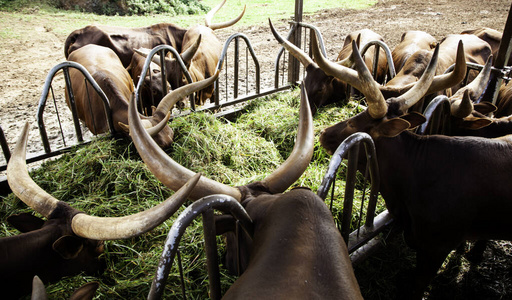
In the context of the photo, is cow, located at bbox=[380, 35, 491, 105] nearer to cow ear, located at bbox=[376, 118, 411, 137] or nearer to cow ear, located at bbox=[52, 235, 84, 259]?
cow ear, located at bbox=[376, 118, 411, 137]

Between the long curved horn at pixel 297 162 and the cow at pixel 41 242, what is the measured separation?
1.12 meters

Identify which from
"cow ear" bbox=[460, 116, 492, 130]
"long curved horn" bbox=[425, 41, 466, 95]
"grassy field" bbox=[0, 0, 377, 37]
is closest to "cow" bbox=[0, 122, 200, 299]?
"long curved horn" bbox=[425, 41, 466, 95]

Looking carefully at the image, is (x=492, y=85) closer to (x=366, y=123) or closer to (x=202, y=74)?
(x=366, y=123)

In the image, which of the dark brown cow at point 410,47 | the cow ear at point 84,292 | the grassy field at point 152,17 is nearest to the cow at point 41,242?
the cow ear at point 84,292

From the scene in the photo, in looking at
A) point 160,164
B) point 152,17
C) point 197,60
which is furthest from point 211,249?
point 152,17

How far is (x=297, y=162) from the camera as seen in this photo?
2.61 meters

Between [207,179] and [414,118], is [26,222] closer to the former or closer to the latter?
[207,179]

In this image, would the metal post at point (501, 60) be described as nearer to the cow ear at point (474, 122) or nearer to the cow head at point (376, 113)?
the cow ear at point (474, 122)

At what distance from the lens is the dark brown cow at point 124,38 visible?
8000mm

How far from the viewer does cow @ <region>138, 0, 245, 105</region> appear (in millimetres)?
5773

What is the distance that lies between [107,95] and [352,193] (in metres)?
3.62

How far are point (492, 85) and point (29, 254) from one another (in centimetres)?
532

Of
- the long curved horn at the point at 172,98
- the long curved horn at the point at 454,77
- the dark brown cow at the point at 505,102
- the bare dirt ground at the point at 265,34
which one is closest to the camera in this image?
the long curved horn at the point at 454,77

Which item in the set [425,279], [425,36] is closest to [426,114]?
[425,279]
